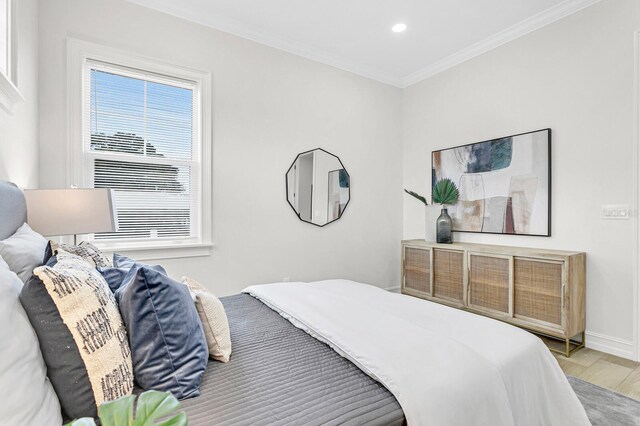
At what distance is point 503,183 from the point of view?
3363 mm

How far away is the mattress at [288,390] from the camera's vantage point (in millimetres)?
938

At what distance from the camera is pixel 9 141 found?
1.72 metres

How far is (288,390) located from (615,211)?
9.71ft

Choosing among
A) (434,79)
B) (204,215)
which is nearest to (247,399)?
(204,215)

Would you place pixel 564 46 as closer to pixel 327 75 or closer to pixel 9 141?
pixel 327 75

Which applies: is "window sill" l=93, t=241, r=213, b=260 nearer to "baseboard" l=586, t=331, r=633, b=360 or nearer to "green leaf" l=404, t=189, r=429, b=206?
"green leaf" l=404, t=189, r=429, b=206

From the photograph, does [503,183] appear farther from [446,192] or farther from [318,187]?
[318,187]

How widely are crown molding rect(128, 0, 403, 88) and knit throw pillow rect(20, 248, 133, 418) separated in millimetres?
2749

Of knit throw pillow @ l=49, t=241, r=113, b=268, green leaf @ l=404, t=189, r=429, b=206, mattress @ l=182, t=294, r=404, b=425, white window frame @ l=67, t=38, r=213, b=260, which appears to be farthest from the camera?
green leaf @ l=404, t=189, r=429, b=206

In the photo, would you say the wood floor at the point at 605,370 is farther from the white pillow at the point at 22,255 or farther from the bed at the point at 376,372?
the white pillow at the point at 22,255

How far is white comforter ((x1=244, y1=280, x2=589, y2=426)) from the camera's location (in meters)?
1.06

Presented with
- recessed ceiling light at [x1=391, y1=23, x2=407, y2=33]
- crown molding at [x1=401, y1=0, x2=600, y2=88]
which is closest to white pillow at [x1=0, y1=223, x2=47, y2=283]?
recessed ceiling light at [x1=391, y1=23, x2=407, y2=33]

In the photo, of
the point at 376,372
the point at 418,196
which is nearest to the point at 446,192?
the point at 418,196

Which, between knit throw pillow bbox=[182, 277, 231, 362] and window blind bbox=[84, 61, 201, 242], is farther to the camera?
window blind bbox=[84, 61, 201, 242]
